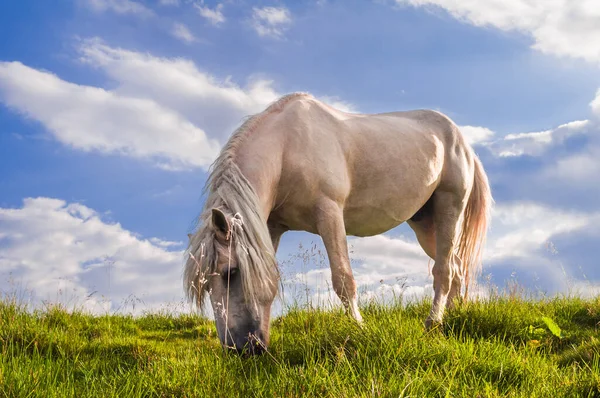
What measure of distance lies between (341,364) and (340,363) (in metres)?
0.01

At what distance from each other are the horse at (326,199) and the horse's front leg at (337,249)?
0.03 feet

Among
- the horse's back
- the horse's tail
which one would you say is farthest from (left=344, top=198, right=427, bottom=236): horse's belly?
the horse's tail

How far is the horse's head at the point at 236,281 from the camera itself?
4.65m

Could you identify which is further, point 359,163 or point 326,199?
point 359,163

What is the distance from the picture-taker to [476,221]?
8375 millimetres

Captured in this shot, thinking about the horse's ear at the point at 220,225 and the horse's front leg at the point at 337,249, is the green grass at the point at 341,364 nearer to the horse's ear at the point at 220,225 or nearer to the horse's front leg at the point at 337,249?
the horse's front leg at the point at 337,249

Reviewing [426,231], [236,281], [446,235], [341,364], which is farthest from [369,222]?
[341,364]

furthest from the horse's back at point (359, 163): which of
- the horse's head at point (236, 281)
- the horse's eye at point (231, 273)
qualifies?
the horse's eye at point (231, 273)

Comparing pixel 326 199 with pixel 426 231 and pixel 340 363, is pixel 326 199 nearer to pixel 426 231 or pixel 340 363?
pixel 340 363

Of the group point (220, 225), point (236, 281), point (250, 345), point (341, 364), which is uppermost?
point (220, 225)

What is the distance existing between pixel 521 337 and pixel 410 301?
1696 mm

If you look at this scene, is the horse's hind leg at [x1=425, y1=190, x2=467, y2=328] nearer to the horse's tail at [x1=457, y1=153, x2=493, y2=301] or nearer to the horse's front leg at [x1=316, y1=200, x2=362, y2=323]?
the horse's tail at [x1=457, y1=153, x2=493, y2=301]

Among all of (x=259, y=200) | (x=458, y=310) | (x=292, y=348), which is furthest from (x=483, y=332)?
(x=259, y=200)

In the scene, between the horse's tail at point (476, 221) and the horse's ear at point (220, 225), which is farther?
the horse's tail at point (476, 221)
